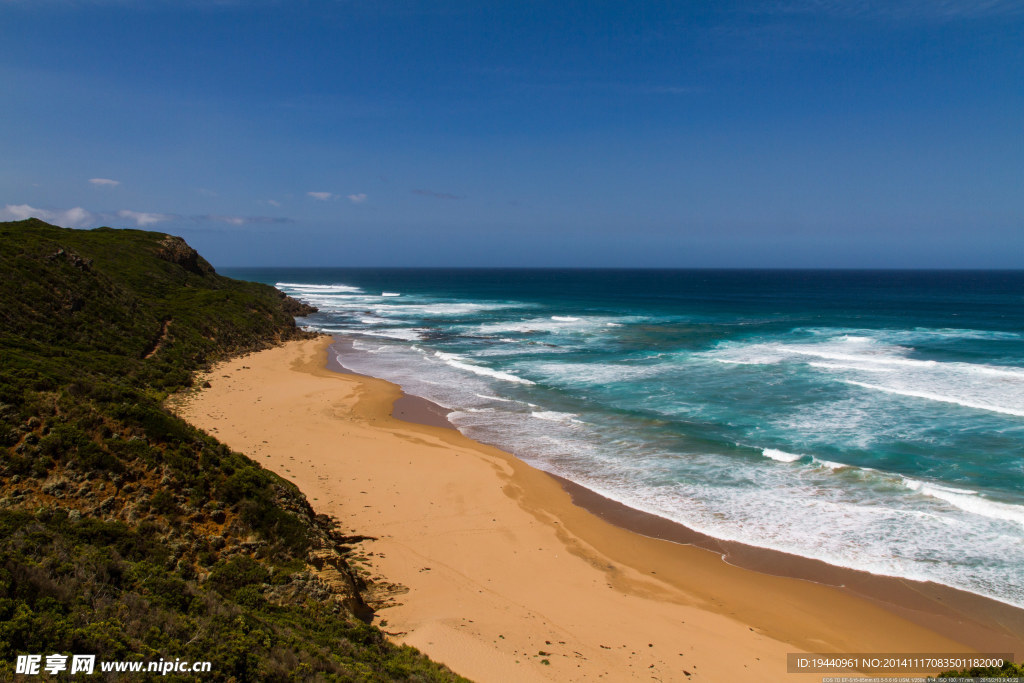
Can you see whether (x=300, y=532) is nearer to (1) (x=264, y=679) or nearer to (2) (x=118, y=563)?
(2) (x=118, y=563)

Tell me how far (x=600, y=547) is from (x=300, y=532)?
23.1 ft

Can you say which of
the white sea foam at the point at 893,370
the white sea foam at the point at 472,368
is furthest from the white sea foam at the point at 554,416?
the white sea foam at the point at 893,370

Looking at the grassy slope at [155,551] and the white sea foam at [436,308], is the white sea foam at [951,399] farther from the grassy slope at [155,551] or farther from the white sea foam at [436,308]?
the white sea foam at [436,308]

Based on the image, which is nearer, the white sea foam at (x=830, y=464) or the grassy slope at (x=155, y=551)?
the grassy slope at (x=155, y=551)

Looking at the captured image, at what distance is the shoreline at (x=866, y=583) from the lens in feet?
33.4

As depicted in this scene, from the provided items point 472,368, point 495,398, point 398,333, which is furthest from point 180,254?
point 495,398

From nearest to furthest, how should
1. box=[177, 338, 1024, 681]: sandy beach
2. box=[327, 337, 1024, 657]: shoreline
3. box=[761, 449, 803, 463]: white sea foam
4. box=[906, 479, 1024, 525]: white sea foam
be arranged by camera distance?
box=[177, 338, 1024, 681]: sandy beach, box=[327, 337, 1024, 657]: shoreline, box=[906, 479, 1024, 525]: white sea foam, box=[761, 449, 803, 463]: white sea foam

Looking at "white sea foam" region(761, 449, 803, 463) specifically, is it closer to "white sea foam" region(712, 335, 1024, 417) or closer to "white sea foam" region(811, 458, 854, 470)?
"white sea foam" region(811, 458, 854, 470)

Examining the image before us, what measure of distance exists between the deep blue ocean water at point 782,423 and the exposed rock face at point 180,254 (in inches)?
642

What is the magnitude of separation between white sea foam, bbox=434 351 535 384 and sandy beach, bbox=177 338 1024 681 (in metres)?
12.9

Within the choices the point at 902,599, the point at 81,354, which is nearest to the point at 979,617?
the point at 902,599

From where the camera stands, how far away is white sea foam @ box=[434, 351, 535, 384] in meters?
30.7

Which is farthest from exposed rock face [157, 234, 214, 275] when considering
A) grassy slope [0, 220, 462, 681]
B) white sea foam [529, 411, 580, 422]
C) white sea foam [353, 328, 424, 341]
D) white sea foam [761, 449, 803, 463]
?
white sea foam [761, 449, 803, 463]

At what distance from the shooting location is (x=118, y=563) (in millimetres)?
6816
